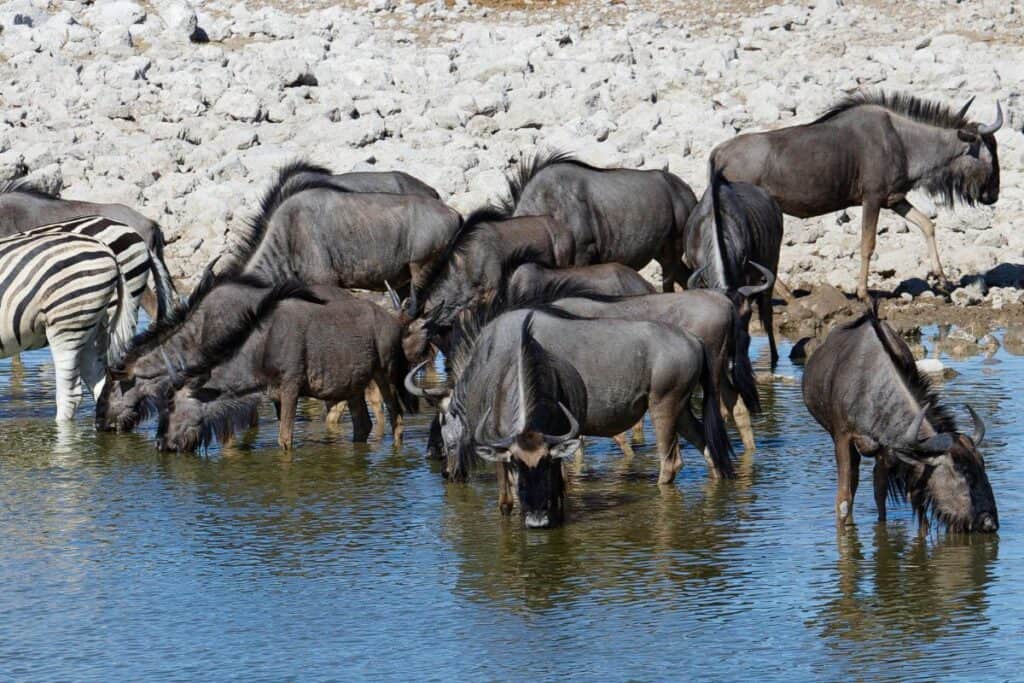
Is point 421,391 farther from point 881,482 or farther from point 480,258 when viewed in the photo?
point 480,258

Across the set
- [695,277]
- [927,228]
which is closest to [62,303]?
[695,277]

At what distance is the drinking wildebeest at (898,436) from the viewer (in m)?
9.15

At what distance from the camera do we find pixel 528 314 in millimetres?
10227

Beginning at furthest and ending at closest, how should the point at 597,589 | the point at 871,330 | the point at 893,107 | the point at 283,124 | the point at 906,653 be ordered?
the point at 283,124, the point at 893,107, the point at 871,330, the point at 597,589, the point at 906,653

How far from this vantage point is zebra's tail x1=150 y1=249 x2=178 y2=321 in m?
15.3

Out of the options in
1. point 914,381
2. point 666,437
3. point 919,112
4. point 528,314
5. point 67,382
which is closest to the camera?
point 914,381

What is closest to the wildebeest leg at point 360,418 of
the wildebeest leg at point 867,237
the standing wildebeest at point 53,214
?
the standing wildebeest at point 53,214

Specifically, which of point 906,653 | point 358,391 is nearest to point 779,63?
point 358,391

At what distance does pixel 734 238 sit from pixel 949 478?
6270mm

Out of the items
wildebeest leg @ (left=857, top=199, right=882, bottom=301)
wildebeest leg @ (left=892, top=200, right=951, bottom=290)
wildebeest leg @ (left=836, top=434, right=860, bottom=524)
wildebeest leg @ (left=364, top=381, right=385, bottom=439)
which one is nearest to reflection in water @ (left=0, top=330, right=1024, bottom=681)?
wildebeest leg @ (left=836, top=434, right=860, bottom=524)

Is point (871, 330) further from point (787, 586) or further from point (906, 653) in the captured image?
point (906, 653)

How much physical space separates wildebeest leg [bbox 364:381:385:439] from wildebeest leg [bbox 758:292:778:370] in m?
3.86

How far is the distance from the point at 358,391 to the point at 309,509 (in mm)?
1919

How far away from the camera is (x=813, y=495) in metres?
10.6
